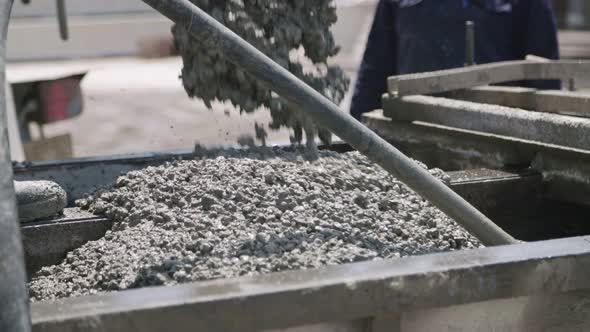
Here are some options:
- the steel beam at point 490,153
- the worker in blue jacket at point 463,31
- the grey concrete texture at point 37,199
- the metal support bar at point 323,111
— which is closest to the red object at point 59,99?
the worker in blue jacket at point 463,31

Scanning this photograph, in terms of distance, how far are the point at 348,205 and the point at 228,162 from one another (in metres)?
0.37

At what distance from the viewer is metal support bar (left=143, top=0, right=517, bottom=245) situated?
1.70 meters

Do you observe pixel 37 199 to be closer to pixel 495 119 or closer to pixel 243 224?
pixel 243 224

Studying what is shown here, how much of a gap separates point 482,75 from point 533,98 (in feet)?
0.65

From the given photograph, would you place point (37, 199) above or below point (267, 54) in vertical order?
below

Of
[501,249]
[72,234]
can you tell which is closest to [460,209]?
[501,249]

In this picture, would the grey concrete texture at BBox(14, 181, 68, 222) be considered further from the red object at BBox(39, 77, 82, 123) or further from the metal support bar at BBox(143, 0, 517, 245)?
the red object at BBox(39, 77, 82, 123)

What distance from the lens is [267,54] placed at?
2.26 metres

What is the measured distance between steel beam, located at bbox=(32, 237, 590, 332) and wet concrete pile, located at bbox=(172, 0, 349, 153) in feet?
2.88

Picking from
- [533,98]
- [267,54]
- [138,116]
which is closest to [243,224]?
[267,54]

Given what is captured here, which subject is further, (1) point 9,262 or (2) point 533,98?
(2) point 533,98

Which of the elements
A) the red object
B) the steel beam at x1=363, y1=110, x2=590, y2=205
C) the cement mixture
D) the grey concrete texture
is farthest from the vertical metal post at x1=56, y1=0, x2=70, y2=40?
the grey concrete texture

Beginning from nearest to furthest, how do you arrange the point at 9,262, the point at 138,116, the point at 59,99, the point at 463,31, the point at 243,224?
1. the point at 9,262
2. the point at 243,224
3. the point at 463,31
4. the point at 59,99
5. the point at 138,116

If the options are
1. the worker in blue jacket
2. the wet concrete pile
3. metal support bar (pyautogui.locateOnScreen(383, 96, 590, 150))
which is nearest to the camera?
metal support bar (pyautogui.locateOnScreen(383, 96, 590, 150))
